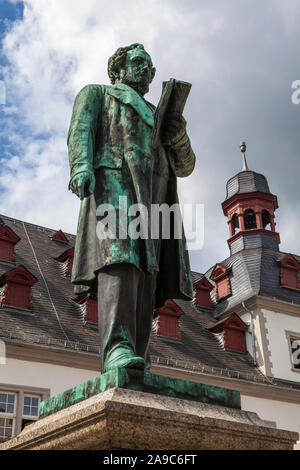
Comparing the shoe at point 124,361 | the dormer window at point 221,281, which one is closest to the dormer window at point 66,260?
the dormer window at point 221,281

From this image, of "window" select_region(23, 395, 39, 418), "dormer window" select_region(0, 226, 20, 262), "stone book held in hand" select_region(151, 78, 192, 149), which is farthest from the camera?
"dormer window" select_region(0, 226, 20, 262)

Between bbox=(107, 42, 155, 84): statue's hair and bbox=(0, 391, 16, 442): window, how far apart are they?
1182cm

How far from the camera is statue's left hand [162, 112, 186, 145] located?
13.5 feet

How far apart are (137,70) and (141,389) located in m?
2.14

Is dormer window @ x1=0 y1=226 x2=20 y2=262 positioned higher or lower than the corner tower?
lower

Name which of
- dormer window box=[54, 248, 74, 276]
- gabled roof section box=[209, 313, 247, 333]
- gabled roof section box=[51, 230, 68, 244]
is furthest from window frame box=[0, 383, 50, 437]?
gabled roof section box=[51, 230, 68, 244]

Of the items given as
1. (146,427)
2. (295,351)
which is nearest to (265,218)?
(295,351)

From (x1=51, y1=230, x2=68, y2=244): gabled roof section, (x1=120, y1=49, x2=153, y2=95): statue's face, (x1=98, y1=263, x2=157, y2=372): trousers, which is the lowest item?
(x1=98, y1=263, x2=157, y2=372): trousers

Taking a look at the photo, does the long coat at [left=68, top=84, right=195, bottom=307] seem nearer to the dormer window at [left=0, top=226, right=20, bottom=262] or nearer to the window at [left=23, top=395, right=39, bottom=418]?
the window at [left=23, top=395, right=39, bottom=418]

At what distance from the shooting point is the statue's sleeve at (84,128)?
3797 millimetres

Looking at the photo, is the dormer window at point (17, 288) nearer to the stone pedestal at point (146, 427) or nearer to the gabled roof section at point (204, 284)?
the gabled roof section at point (204, 284)

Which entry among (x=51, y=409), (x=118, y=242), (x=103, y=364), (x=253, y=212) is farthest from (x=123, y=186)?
(x=253, y=212)

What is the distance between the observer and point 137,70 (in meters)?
4.32
